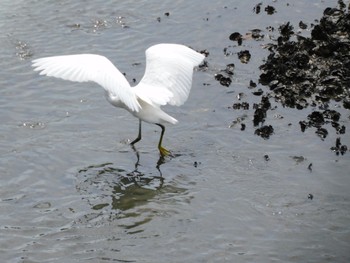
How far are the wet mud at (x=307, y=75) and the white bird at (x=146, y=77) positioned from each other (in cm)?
98

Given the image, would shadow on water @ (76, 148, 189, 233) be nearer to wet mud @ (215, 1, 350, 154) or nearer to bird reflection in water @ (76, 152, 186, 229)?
bird reflection in water @ (76, 152, 186, 229)

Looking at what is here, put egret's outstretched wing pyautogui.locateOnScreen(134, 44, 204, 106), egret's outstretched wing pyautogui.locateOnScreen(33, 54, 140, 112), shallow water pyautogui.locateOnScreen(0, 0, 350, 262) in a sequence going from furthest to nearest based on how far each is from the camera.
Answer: egret's outstretched wing pyautogui.locateOnScreen(134, 44, 204, 106), egret's outstretched wing pyautogui.locateOnScreen(33, 54, 140, 112), shallow water pyautogui.locateOnScreen(0, 0, 350, 262)

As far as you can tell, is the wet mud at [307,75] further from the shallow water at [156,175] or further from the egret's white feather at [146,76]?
the egret's white feather at [146,76]

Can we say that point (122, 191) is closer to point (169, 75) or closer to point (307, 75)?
point (169, 75)

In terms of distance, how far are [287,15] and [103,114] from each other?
161 inches

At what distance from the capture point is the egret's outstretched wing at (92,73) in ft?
24.5

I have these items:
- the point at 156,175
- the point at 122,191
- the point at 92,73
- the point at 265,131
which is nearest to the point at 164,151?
the point at 156,175

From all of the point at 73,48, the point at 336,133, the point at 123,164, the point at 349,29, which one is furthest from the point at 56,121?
the point at 349,29

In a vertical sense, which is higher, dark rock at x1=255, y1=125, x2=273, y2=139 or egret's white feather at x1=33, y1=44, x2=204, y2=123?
egret's white feather at x1=33, y1=44, x2=204, y2=123

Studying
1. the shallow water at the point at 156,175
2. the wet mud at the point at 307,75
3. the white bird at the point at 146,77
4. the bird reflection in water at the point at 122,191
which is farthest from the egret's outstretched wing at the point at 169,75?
the wet mud at the point at 307,75

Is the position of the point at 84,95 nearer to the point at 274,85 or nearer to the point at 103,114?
the point at 103,114

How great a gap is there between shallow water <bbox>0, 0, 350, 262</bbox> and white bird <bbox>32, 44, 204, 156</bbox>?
1.90ft

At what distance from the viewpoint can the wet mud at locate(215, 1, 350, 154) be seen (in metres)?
8.88

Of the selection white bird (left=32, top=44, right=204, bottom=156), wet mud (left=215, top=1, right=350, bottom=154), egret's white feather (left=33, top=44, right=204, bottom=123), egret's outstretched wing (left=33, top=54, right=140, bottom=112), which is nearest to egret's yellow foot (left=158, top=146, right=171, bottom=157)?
white bird (left=32, top=44, right=204, bottom=156)
